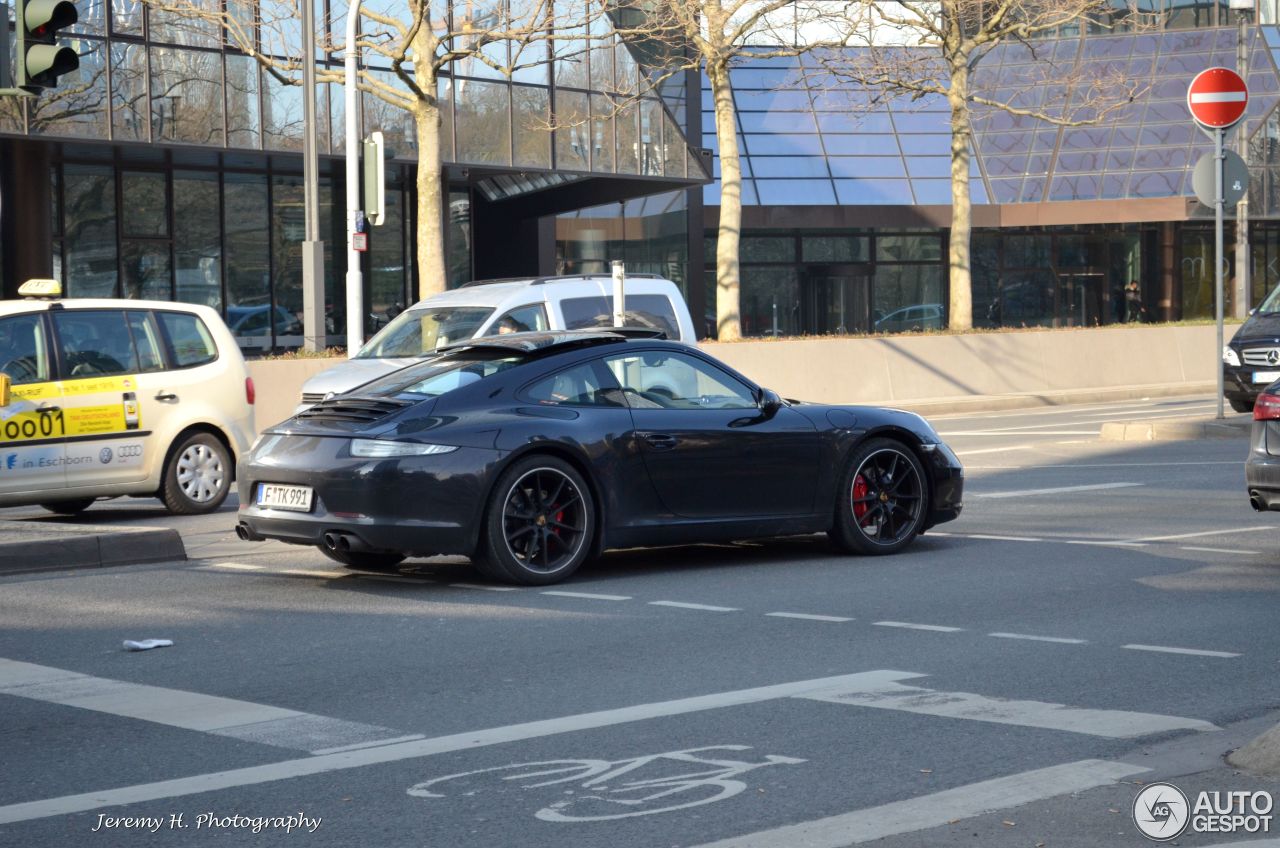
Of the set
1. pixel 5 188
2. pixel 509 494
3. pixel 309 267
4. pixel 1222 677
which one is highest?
pixel 5 188

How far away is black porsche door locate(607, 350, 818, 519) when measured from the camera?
1008 cm

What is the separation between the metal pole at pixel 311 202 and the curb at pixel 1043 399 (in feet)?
28.9

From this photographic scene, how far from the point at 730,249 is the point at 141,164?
11128 millimetres

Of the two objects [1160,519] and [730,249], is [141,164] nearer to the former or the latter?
[730,249]

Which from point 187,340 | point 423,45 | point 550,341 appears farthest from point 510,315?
point 423,45

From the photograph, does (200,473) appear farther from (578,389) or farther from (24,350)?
(578,389)

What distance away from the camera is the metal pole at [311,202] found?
21.5m

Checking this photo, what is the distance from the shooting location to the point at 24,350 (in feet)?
42.5

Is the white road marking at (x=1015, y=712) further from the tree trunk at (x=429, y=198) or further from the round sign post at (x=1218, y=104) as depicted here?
the tree trunk at (x=429, y=198)

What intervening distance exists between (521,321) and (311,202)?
6.06 m

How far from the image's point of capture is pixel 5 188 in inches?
1173

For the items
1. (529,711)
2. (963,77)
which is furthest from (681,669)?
(963,77)

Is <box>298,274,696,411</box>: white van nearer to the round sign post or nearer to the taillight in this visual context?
the round sign post

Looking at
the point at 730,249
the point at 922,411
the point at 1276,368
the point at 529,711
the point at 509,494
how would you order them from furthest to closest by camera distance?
the point at 730,249 < the point at 922,411 < the point at 1276,368 < the point at 509,494 < the point at 529,711
